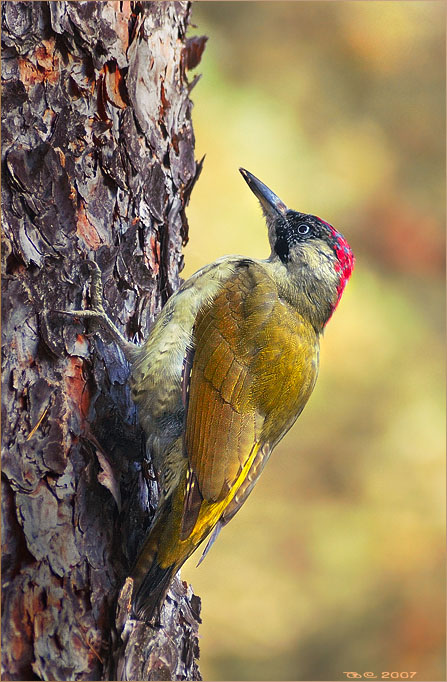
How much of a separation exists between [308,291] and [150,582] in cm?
100

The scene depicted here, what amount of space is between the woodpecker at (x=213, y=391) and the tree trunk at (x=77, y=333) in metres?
0.09

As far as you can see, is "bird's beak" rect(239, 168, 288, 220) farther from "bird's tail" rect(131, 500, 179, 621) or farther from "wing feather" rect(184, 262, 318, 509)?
"bird's tail" rect(131, 500, 179, 621)

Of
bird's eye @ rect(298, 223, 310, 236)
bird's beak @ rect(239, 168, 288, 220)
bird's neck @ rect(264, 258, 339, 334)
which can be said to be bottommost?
bird's neck @ rect(264, 258, 339, 334)

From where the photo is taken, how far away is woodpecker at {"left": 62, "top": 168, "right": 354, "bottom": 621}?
1.81 metres

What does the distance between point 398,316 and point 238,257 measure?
1.85 m

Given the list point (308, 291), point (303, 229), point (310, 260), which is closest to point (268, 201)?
point (303, 229)

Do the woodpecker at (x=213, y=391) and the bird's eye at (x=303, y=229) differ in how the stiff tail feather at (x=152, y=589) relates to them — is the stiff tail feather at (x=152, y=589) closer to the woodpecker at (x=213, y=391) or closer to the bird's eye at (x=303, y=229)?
the woodpecker at (x=213, y=391)

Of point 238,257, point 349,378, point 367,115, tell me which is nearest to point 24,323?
point 238,257

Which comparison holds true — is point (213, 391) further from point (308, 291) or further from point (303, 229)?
point (303, 229)

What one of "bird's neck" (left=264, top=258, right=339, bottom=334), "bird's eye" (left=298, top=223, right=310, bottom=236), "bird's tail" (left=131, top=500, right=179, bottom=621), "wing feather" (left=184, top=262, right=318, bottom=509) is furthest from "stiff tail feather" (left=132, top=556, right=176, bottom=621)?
"bird's eye" (left=298, top=223, right=310, bottom=236)

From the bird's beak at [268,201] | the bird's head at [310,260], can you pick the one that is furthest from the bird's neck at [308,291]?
the bird's beak at [268,201]

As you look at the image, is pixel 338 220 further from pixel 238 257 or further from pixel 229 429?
pixel 229 429

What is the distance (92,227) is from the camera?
1.98 meters

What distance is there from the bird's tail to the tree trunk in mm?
37
